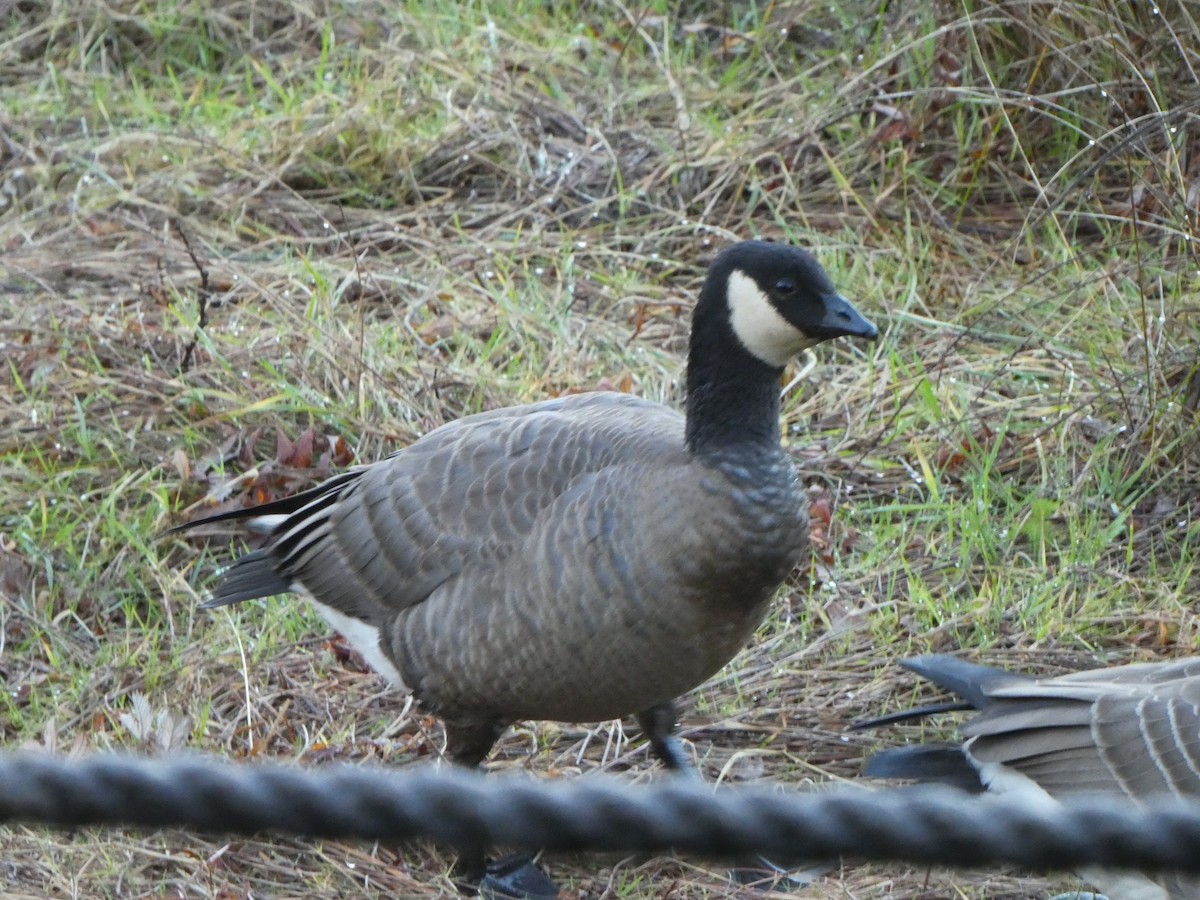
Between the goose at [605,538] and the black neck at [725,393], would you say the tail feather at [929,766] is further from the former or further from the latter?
the black neck at [725,393]

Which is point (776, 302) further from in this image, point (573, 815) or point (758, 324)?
point (573, 815)

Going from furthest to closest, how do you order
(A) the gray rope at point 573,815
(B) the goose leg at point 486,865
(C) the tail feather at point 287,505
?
(C) the tail feather at point 287,505
(B) the goose leg at point 486,865
(A) the gray rope at point 573,815

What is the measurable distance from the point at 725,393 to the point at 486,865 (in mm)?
1234

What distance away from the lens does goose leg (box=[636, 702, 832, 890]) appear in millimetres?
3367

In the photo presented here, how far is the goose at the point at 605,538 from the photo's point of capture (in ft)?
10.0

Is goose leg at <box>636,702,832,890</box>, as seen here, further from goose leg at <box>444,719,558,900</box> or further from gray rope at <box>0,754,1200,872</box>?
gray rope at <box>0,754,1200,872</box>

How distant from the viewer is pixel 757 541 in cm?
305

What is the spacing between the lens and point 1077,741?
3098 mm

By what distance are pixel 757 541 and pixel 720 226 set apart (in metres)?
3.04

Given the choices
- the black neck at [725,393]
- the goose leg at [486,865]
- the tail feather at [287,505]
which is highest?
the black neck at [725,393]

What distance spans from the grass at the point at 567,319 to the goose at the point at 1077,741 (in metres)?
0.26

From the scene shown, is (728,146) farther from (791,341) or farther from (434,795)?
A: (434,795)

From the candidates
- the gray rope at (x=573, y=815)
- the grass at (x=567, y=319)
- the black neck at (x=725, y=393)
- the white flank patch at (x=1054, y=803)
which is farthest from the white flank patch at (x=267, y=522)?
the gray rope at (x=573, y=815)

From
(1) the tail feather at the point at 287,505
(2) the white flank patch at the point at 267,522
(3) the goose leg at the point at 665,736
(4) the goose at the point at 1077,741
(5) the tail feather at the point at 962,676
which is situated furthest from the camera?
(2) the white flank patch at the point at 267,522
